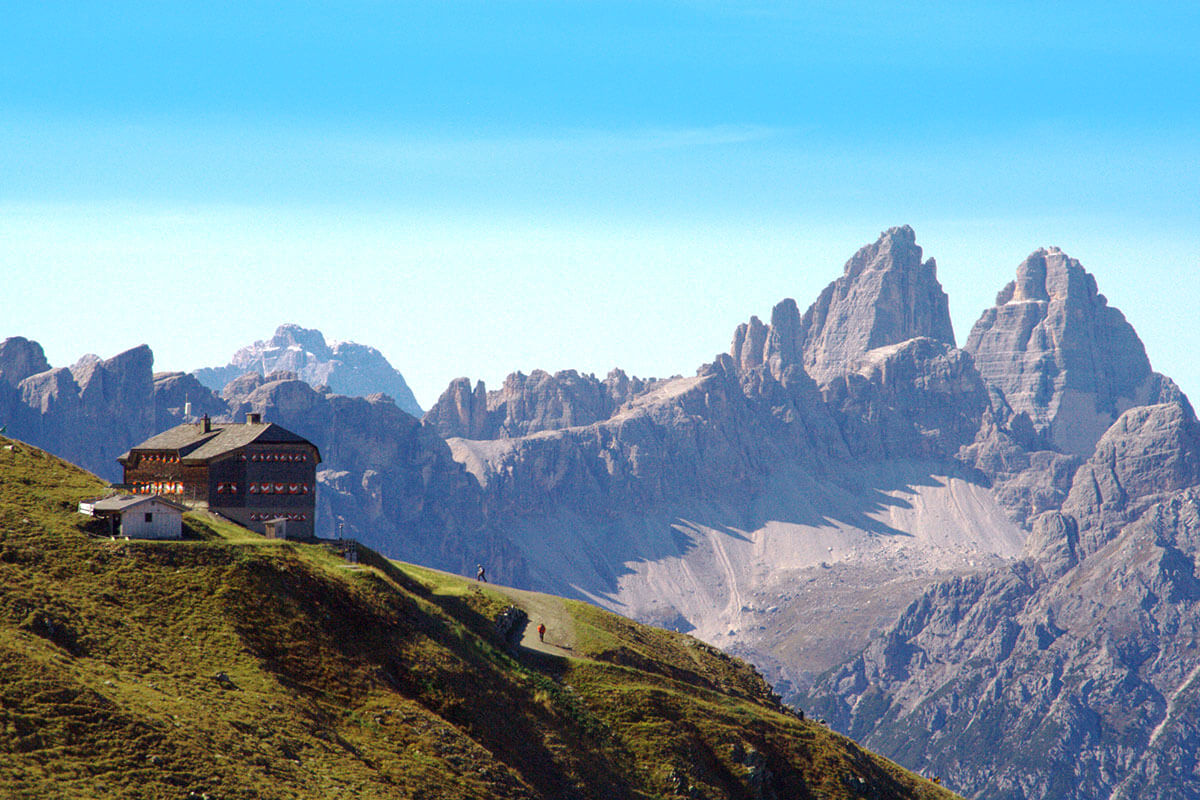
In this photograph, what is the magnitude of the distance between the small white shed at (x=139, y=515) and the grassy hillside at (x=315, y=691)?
1.61 meters

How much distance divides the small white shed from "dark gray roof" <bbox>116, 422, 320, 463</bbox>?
15883 millimetres

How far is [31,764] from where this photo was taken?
57.9 metres

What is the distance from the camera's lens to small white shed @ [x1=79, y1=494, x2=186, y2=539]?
8719 centimetres

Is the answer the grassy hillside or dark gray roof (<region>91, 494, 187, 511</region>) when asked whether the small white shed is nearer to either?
dark gray roof (<region>91, 494, 187, 511</region>)

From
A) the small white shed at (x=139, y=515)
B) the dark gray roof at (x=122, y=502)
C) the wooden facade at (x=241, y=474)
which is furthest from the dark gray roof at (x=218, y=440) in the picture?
the dark gray roof at (x=122, y=502)

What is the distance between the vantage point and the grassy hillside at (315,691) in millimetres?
63531

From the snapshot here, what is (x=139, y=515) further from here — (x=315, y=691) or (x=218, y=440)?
(x=218, y=440)

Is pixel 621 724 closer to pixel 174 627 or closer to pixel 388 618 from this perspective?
pixel 388 618

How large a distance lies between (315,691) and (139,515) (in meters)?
20.1

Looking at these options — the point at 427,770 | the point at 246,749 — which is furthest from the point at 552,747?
the point at 246,749

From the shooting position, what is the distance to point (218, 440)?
360ft

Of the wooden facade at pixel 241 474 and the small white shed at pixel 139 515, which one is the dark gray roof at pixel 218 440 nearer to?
the wooden facade at pixel 241 474

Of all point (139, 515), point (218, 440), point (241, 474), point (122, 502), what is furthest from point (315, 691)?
point (218, 440)

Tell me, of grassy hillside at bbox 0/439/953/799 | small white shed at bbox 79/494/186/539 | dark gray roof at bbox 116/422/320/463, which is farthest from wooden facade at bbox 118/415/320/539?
small white shed at bbox 79/494/186/539
